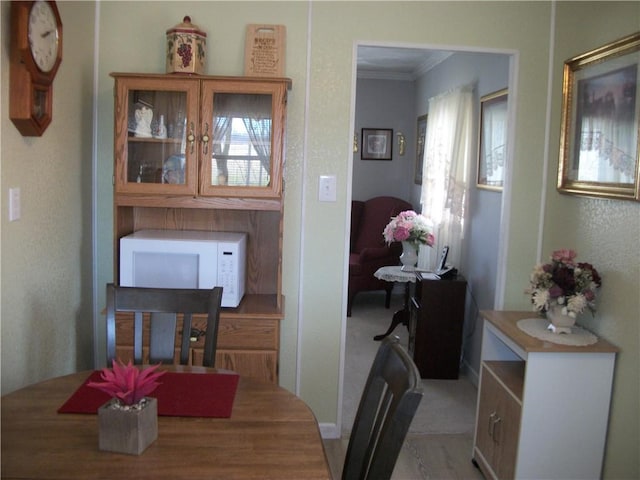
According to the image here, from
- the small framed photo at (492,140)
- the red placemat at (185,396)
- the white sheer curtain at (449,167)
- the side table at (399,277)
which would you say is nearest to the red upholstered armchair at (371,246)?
the white sheer curtain at (449,167)

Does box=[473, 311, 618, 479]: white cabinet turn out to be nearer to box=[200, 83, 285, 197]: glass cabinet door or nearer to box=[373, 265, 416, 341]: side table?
box=[200, 83, 285, 197]: glass cabinet door

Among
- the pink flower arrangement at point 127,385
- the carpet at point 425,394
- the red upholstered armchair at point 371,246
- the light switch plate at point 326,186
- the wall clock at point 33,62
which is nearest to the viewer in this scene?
the pink flower arrangement at point 127,385

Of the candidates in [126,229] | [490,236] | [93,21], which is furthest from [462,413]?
[93,21]

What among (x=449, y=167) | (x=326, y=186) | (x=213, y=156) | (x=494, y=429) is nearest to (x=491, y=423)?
(x=494, y=429)

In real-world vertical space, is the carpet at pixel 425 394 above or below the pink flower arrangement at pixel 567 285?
below

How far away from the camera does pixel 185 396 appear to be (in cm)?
163

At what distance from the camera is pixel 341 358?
304 cm

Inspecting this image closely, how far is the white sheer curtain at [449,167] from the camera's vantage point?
4.39 m

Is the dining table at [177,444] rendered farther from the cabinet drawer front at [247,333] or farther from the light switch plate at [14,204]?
the cabinet drawer front at [247,333]

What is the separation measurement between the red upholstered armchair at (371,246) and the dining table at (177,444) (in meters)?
4.08

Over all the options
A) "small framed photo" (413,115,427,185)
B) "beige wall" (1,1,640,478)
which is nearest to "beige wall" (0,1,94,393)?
"beige wall" (1,1,640,478)

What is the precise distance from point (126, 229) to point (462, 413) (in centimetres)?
212

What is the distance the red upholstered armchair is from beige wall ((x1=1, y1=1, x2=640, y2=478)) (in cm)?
264

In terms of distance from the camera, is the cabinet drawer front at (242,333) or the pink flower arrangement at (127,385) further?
the cabinet drawer front at (242,333)
